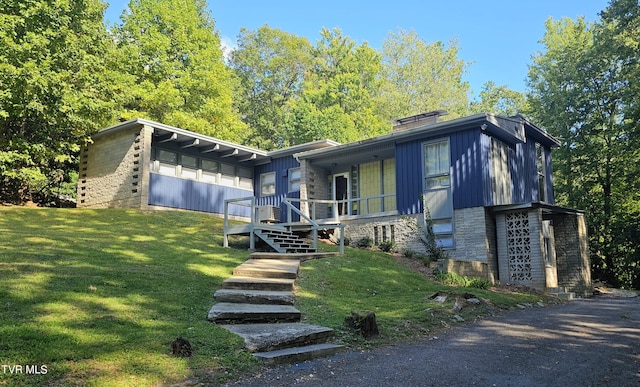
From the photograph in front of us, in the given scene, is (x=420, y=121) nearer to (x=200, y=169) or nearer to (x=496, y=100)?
(x=200, y=169)

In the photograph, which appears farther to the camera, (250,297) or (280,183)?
(280,183)

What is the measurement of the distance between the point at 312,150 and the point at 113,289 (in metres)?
14.1

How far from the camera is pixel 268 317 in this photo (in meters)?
6.91

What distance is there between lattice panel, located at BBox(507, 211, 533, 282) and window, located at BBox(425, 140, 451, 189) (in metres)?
2.51

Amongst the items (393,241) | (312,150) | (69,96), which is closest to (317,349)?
(393,241)

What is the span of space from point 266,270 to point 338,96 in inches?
1156

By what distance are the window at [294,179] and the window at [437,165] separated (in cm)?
670

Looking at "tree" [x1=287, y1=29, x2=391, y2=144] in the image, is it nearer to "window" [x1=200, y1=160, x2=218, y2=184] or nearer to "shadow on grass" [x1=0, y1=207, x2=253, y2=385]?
"window" [x1=200, y1=160, x2=218, y2=184]

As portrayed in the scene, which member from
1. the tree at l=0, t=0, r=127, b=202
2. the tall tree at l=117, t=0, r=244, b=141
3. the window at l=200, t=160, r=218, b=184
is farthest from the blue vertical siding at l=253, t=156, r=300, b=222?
the tree at l=0, t=0, r=127, b=202

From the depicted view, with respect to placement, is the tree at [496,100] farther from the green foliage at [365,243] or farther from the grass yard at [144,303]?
the grass yard at [144,303]

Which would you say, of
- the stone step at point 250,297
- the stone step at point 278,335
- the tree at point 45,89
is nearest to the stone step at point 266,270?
the stone step at point 250,297

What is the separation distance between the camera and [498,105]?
148ft

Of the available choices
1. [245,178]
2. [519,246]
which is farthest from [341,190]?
[519,246]

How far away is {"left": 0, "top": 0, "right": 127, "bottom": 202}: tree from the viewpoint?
1953 centimetres
